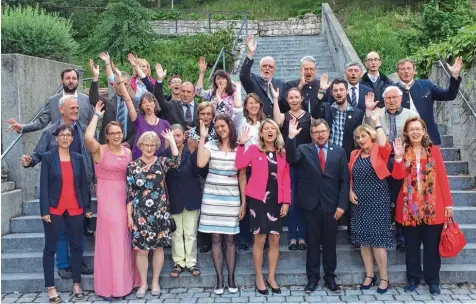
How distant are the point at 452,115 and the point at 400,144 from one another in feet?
11.0

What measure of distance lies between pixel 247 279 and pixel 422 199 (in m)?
2.28

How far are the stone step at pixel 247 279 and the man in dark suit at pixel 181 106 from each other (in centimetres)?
200

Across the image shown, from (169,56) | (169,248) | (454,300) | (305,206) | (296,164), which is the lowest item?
(454,300)

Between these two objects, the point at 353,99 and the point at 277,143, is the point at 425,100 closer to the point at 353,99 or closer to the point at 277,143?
the point at 353,99

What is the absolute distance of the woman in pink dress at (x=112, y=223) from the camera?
546 centimetres

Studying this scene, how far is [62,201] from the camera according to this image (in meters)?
5.47

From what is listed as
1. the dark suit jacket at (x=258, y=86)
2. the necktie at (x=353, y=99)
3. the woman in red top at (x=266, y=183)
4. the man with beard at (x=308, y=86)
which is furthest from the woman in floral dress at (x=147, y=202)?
the necktie at (x=353, y=99)

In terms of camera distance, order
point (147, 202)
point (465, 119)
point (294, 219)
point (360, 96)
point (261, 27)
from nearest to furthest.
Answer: point (147, 202)
point (294, 219)
point (360, 96)
point (465, 119)
point (261, 27)

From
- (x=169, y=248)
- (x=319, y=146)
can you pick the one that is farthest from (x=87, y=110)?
(x=319, y=146)

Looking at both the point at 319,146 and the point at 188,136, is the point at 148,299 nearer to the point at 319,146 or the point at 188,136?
the point at 188,136

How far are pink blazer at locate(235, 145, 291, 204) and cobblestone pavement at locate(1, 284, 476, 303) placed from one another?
1117mm

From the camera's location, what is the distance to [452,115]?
8125 mm

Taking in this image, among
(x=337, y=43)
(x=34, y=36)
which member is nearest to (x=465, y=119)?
(x=34, y=36)

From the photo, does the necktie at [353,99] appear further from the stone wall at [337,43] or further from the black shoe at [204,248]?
the stone wall at [337,43]
